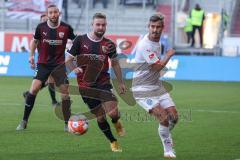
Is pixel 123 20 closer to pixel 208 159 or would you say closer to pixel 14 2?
pixel 14 2

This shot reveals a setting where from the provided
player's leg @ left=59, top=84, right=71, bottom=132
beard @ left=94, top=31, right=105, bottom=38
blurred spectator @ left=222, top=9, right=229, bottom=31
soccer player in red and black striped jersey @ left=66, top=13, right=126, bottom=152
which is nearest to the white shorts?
soccer player in red and black striped jersey @ left=66, top=13, right=126, bottom=152

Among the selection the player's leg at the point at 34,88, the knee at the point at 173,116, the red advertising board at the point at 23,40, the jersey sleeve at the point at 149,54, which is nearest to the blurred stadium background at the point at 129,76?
the red advertising board at the point at 23,40

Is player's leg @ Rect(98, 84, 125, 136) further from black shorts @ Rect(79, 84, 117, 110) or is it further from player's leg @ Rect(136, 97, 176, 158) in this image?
player's leg @ Rect(136, 97, 176, 158)

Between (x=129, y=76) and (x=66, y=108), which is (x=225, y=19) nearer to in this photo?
(x=129, y=76)

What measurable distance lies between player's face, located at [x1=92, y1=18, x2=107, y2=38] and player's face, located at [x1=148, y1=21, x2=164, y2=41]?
78 centimetres

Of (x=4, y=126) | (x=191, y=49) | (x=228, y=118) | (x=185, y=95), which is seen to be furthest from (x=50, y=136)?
(x=191, y=49)

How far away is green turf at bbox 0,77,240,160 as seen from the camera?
37.2 ft

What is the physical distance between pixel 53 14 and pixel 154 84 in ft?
11.9

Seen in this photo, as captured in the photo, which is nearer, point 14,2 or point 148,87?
point 148,87

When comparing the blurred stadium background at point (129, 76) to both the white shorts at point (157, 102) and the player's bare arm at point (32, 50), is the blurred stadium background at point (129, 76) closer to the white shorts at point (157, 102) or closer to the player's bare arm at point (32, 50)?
the white shorts at point (157, 102)

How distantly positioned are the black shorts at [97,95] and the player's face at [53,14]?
9.01 feet

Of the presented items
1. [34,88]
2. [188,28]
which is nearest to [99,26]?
[34,88]

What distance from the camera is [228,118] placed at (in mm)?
16984

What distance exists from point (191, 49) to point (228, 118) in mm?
19182
